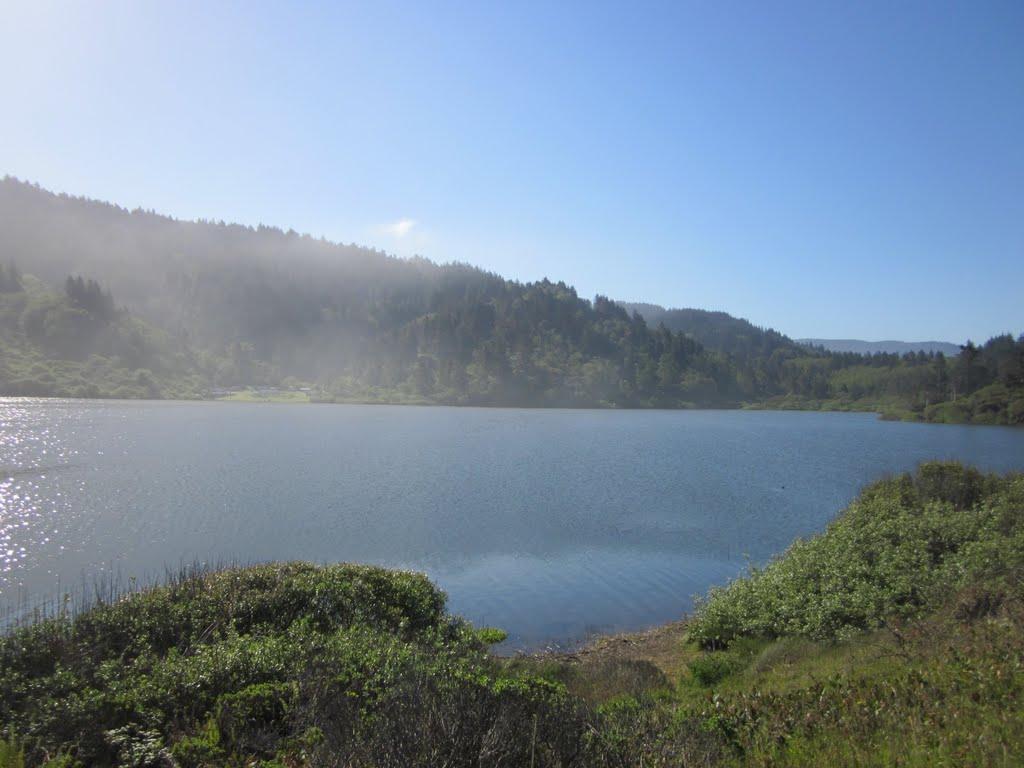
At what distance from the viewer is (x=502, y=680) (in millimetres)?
8883

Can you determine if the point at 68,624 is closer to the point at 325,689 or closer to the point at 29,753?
the point at 29,753

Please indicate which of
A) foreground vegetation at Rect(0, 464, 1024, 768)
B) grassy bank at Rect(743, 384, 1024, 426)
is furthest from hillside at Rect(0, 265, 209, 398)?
grassy bank at Rect(743, 384, 1024, 426)

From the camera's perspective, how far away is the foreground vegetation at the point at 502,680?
18.4 ft

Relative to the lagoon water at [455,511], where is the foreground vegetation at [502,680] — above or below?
above

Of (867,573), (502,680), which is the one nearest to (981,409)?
(867,573)

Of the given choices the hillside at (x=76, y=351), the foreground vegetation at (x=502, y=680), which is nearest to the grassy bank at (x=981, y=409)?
the foreground vegetation at (x=502, y=680)

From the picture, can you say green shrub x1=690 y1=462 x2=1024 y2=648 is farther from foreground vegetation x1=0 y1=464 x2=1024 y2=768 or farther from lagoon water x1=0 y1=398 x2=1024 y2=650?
lagoon water x1=0 y1=398 x2=1024 y2=650

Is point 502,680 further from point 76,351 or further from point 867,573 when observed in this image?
Answer: point 76,351

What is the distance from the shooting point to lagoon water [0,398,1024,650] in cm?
2364

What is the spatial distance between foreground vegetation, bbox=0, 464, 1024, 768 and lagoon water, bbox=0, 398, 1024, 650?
21.3 ft

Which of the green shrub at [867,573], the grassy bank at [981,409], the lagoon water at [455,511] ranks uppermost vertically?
the grassy bank at [981,409]

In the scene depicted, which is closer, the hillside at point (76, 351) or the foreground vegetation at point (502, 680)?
the foreground vegetation at point (502, 680)

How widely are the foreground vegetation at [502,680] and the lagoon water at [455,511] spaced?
21.3 feet

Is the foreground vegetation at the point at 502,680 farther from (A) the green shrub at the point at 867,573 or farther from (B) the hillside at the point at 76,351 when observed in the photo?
(B) the hillside at the point at 76,351
